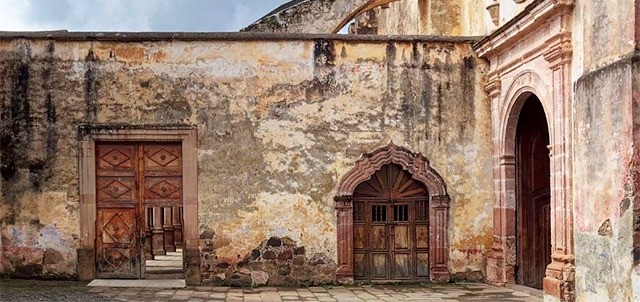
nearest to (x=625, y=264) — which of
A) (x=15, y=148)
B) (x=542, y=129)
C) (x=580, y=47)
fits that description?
(x=580, y=47)

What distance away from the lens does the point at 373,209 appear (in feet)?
36.7

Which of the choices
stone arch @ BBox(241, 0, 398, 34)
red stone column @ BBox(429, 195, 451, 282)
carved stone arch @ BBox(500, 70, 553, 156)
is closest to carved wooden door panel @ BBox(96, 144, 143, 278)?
red stone column @ BBox(429, 195, 451, 282)

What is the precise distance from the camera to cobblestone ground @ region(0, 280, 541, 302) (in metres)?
9.52

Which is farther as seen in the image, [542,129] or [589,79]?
[542,129]

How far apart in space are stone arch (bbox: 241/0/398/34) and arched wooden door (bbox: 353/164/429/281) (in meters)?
5.48

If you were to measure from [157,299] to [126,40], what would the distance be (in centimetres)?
368

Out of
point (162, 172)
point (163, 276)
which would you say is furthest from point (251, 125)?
point (163, 276)

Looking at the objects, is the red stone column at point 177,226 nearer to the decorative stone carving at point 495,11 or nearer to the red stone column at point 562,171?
the decorative stone carving at point 495,11

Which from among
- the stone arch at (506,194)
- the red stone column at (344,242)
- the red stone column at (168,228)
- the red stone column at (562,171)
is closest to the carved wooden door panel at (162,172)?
the red stone column at (344,242)

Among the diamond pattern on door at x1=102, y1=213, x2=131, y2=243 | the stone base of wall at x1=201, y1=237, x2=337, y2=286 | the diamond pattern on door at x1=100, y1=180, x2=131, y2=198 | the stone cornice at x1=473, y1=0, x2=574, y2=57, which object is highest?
the stone cornice at x1=473, y1=0, x2=574, y2=57

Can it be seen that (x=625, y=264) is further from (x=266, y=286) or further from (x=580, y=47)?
(x=266, y=286)

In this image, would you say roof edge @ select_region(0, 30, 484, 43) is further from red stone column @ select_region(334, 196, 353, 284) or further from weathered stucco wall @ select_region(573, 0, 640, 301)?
weathered stucco wall @ select_region(573, 0, 640, 301)

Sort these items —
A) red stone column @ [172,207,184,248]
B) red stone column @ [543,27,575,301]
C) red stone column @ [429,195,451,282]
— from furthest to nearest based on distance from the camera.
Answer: red stone column @ [172,207,184,248]
red stone column @ [429,195,451,282]
red stone column @ [543,27,575,301]

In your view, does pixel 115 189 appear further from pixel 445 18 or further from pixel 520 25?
pixel 445 18
